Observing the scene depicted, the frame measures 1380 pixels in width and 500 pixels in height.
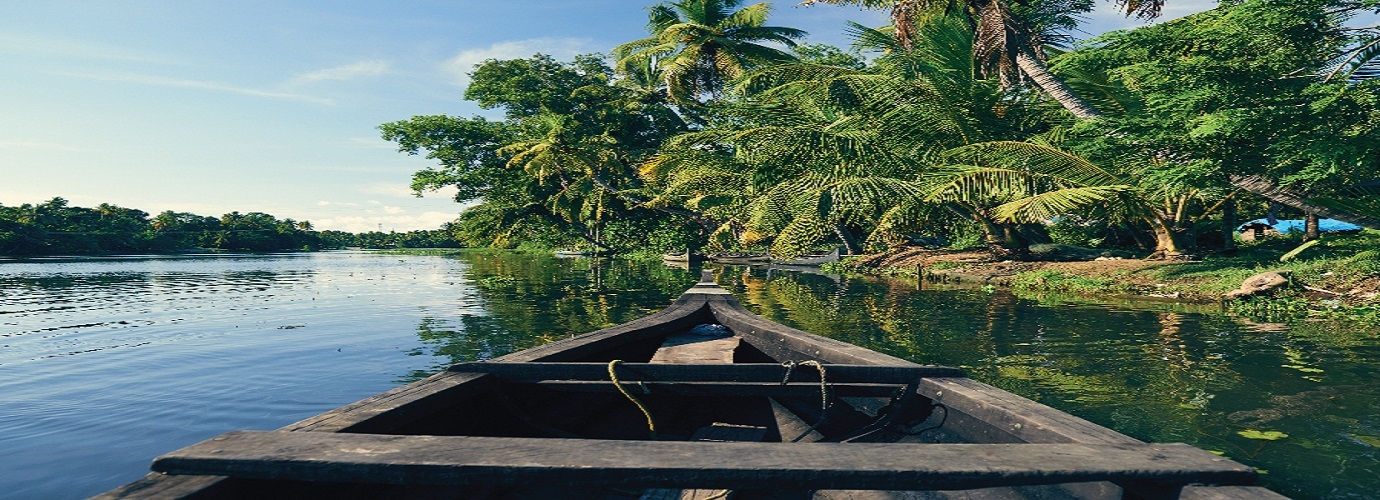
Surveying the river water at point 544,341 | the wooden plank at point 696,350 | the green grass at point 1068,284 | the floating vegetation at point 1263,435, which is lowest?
the floating vegetation at point 1263,435

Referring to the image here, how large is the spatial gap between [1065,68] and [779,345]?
547 inches

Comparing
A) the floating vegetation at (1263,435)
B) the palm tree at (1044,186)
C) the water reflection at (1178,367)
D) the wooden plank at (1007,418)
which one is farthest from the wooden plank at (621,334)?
the palm tree at (1044,186)

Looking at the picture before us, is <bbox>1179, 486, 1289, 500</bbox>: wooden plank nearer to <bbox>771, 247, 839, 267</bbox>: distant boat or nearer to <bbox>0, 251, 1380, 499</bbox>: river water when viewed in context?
<bbox>0, 251, 1380, 499</bbox>: river water

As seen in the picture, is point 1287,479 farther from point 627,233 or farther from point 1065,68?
point 627,233

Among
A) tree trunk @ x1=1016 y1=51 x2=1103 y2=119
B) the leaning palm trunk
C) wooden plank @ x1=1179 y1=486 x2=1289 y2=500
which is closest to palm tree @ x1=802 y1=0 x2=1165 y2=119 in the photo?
tree trunk @ x1=1016 y1=51 x2=1103 y2=119

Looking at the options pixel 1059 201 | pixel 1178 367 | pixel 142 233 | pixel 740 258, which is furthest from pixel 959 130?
pixel 142 233

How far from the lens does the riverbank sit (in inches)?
391

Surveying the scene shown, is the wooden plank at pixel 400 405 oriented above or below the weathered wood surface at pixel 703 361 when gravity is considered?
above

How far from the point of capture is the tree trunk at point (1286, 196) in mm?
10996

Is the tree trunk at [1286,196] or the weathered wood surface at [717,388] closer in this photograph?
the weathered wood surface at [717,388]

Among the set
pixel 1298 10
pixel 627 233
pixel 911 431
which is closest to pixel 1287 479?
pixel 911 431

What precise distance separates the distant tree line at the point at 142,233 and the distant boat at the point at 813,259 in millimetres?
58584

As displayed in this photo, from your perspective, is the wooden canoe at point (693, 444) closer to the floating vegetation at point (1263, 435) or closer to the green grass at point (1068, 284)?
the floating vegetation at point (1263, 435)

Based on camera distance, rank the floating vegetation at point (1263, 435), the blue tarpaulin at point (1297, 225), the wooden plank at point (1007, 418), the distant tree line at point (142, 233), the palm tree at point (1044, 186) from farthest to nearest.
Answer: the distant tree line at point (142, 233)
the blue tarpaulin at point (1297, 225)
the palm tree at point (1044, 186)
the floating vegetation at point (1263, 435)
the wooden plank at point (1007, 418)
